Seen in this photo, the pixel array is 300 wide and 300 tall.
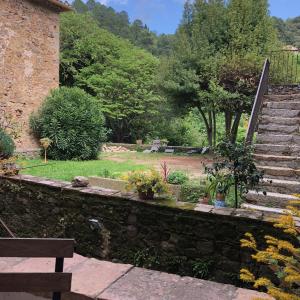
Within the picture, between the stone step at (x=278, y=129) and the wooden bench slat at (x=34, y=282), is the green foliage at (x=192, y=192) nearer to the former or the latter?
the stone step at (x=278, y=129)

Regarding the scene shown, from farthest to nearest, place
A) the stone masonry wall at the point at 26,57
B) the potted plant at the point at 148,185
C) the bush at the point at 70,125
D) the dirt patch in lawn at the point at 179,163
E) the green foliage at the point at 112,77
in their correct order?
the green foliage at the point at 112,77
the bush at the point at 70,125
the stone masonry wall at the point at 26,57
the dirt patch in lawn at the point at 179,163
the potted plant at the point at 148,185

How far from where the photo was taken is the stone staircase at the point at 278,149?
552 centimetres

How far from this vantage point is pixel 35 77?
1377 cm

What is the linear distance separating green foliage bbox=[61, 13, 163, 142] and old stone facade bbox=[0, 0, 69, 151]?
5.25 m

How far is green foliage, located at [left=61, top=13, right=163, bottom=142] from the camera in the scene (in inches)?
788

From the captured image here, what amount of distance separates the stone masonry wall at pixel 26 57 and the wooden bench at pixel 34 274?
38.3 feet

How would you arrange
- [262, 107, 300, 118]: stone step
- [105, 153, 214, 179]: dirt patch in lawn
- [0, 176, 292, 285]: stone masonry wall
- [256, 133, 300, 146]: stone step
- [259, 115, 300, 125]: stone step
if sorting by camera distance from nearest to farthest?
[0, 176, 292, 285]: stone masonry wall
[256, 133, 300, 146]: stone step
[259, 115, 300, 125]: stone step
[262, 107, 300, 118]: stone step
[105, 153, 214, 179]: dirt patch in lawn

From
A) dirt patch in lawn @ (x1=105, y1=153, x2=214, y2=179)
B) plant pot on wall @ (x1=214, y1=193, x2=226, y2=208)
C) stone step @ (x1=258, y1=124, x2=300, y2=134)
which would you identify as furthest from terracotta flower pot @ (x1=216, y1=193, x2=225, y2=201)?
dirt patch in lawn @ (x1=105, y1=153, x2=214, y2=179)

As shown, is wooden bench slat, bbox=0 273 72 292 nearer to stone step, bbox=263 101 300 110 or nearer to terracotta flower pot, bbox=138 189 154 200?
terracotta flower pot, bbox=138 189 154 200

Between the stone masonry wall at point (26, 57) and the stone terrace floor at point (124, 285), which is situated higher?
the stone masonry wall at point (26, 57)

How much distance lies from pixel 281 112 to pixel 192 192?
111 inches

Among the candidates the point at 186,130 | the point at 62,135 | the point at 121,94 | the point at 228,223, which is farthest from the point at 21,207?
the point at 186,130

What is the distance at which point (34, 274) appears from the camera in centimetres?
180

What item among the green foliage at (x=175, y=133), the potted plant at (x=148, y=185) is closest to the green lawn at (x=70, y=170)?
the potted plant at (x=148, y=185)
